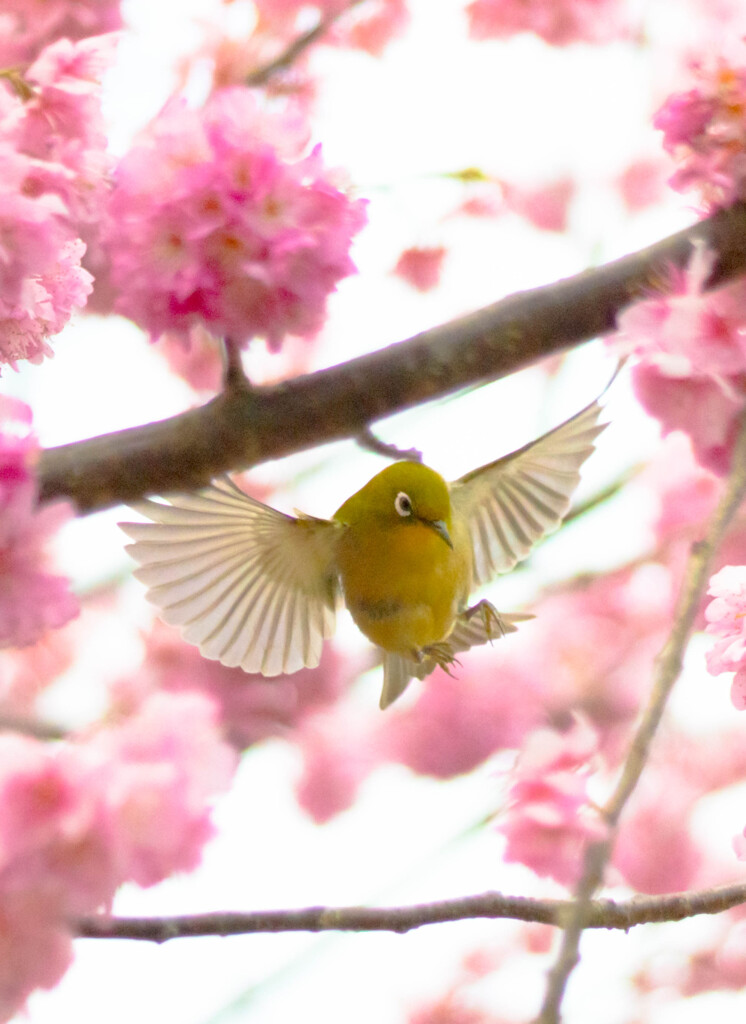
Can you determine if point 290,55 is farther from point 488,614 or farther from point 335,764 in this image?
point 335,764

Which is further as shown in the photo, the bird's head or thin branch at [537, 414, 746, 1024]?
the bird's head

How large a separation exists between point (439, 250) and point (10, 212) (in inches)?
117

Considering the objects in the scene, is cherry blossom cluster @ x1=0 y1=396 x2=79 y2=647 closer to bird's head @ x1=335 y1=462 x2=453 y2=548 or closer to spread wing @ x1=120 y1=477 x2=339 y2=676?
spread wing @ x1=120 y1=477 x2=339 y2=676

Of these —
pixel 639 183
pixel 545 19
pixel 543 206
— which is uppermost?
pixel 639 183

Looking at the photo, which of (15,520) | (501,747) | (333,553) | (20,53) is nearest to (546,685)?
(501,747)

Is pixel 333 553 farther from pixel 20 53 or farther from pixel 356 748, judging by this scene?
pixel 356 748

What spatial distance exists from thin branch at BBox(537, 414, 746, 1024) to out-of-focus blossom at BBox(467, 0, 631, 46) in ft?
7.57

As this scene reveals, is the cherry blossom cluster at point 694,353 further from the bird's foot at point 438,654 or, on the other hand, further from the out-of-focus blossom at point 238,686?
the out-of-focus blossom at point 238,686

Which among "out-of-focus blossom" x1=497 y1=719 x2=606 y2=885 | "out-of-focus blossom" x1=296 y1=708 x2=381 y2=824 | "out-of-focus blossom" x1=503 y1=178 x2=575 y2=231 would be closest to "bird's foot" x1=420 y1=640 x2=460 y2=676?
"out-of-focus blossom" x1=497 y1=719 x2=606 y2=885

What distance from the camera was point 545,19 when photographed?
11.4ft

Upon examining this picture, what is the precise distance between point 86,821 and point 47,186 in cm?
89

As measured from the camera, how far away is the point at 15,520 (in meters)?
1.54

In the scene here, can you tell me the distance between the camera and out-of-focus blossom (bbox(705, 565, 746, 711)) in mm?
1550

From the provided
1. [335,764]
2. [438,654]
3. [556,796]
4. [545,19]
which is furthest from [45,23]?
[335,764]
